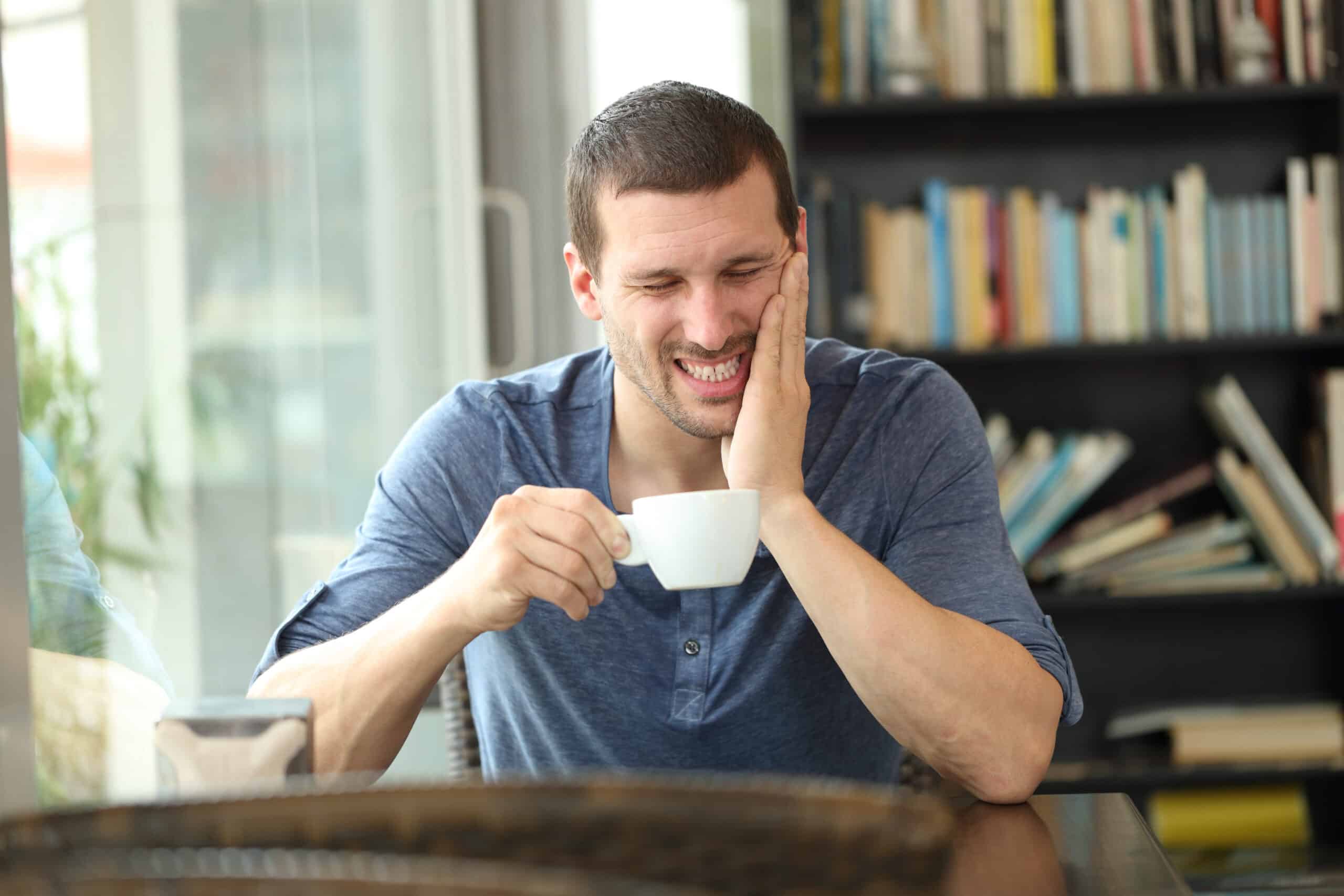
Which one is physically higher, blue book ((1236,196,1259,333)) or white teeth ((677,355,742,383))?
blue book ((1236,196,1259,333))

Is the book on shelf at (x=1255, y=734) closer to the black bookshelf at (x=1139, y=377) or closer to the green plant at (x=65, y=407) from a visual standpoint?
the black bookshelf at (x=1139, y=377)

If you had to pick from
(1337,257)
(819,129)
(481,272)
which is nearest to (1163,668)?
(1337,257)

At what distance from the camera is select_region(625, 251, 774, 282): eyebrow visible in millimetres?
1389

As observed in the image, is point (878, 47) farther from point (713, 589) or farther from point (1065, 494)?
point (713, 589)

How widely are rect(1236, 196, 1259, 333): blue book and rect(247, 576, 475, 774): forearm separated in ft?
7.07

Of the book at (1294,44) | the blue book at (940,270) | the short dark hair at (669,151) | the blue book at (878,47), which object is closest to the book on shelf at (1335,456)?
the book at (1294,44)

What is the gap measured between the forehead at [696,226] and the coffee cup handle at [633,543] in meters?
0.41

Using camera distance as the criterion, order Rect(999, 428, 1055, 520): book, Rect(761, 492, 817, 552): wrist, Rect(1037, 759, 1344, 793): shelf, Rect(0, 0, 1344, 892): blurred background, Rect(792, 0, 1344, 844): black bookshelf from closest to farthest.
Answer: Rect(761, 492, 817, 552): wrist, Rect(0, 0, 1344, 892): blurred background, Rect(1037, 759, 1344, 793): shelf, Rect(999, 428, 1055, 520): book, Rect(792, 0, 1344, 844): black bookshelf

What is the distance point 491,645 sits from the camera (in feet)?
4.75

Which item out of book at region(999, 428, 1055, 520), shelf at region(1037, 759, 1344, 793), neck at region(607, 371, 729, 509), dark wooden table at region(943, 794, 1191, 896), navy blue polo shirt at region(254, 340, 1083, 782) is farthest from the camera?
book at region(999, 428, 1055, 520)

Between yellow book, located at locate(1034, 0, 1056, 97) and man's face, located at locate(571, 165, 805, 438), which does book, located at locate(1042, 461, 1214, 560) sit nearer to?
yellow book, located at locate(1034, 0, 1056, 97)

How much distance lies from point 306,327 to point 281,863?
166 cm

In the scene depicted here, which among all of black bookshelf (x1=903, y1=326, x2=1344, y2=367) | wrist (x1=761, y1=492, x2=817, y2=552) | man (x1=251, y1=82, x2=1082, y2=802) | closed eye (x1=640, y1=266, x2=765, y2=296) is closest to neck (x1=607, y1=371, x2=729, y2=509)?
man (x1=251, y1=82, x2=1082, y2=802)

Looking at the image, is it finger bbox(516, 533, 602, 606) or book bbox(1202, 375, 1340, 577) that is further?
book bbox(1202, 375, 1340, 577)
